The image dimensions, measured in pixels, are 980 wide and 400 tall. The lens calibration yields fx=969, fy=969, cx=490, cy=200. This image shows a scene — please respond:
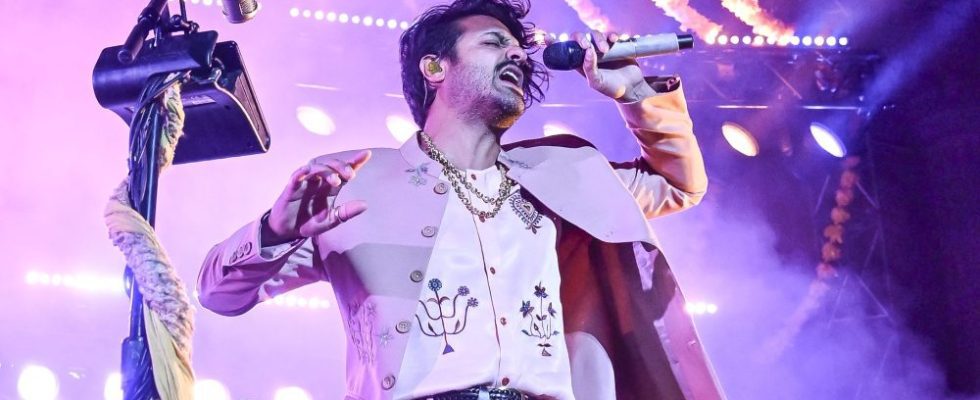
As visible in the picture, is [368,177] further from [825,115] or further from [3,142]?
[825,115]

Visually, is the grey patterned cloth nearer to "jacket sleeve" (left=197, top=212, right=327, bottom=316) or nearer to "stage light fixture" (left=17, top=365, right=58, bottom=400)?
"jacket sleeve" (left=197, top=212, right=327, bottom=316)

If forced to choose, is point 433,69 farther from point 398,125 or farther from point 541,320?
point 398,125

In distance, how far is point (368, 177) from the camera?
232cm

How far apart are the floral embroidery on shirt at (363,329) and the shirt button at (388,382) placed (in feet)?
A: 0.20

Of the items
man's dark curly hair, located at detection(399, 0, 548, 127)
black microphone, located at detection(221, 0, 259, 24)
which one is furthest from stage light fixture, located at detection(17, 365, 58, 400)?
black microphone, located at detection(221, 0, 259, 24)

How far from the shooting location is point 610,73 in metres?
2.19

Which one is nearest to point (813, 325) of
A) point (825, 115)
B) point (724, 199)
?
point (724, 199)

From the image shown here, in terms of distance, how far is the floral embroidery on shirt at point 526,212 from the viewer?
2273 millimetres

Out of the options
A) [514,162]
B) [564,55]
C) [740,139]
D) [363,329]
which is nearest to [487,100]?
[514,162]

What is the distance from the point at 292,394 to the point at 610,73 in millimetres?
1925

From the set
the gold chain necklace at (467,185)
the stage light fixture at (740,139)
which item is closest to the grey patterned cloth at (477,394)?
the gold chain necklace at (467,185)

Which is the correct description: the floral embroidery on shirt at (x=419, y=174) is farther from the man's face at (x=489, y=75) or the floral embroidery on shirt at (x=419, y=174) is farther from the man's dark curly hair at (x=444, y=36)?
the man's dark curly hair at (x=444, y=36)

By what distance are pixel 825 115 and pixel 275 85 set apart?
2.39 metres

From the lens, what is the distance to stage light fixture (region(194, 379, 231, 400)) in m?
3.39
